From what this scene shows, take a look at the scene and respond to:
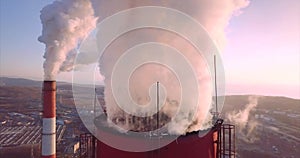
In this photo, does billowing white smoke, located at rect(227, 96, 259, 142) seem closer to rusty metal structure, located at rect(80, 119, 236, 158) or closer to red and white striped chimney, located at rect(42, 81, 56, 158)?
rusty metal structure, located at rect(80, 119, 236, 158)

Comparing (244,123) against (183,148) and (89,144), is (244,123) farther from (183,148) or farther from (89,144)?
(183,148)

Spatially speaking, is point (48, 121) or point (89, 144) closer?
point (48, 121)

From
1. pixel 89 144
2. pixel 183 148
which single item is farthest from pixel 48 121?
pixel 183 148

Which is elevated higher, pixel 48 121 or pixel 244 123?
pixel 48 121

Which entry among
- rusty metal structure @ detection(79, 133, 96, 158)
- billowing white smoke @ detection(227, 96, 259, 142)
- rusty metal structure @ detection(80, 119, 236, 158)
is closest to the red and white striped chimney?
rusty metal structure @ detection(79, 133, 96, 158)

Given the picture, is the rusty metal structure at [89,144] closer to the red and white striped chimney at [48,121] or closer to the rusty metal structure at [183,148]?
the rusty metal structure at [183,148]

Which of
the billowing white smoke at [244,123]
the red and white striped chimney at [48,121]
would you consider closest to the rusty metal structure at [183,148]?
the red and white striped chimney at [48,121]

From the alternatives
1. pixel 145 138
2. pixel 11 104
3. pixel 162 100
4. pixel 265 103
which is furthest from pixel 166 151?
pixel 265 103

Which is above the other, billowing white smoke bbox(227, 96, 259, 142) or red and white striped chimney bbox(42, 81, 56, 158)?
red and white striped chimney bbox(42, 81, 56, 158)
